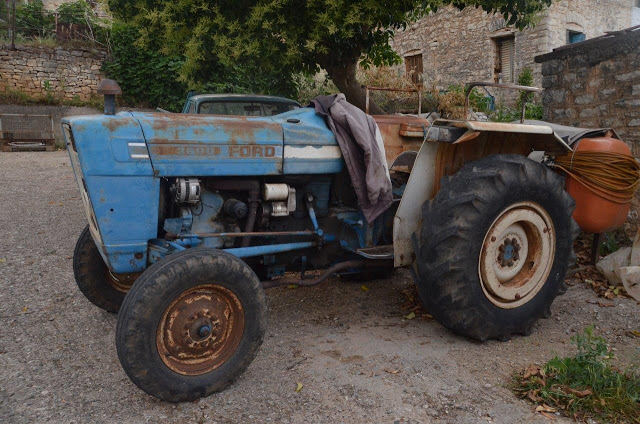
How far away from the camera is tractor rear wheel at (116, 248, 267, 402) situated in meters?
2.38

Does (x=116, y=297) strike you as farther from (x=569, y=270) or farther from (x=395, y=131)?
(x=569, y=270)

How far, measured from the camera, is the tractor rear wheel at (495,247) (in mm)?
3012

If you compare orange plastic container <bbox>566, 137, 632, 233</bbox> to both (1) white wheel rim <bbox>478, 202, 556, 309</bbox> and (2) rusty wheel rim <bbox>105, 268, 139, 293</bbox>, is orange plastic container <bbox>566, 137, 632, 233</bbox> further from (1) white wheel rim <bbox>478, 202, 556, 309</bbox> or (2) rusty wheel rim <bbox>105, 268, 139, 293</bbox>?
(2) rusty wheel rim <bbox>105, 268, 139, 293</bbox>

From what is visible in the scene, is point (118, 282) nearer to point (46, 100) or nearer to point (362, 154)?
point (362, 154)

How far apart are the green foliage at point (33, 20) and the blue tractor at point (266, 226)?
15584mm

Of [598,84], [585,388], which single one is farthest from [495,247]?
[598,84]

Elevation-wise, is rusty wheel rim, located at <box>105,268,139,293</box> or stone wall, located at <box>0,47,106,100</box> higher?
stone wall, located at <box>0,47,106,100</box>

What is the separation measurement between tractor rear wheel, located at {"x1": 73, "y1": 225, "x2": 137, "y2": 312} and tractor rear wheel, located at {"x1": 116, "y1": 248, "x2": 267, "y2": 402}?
108cm

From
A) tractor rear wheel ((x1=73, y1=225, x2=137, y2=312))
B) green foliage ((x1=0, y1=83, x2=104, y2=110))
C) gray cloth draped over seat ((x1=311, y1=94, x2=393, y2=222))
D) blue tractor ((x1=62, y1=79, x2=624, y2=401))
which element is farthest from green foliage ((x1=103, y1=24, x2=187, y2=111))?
gray cloth draped over seat ((x1=311, y1=94, x2=393, y2=222))

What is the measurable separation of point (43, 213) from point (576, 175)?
20.9ft

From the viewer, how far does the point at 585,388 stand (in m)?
2.61

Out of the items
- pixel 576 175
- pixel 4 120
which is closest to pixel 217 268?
pixel 576 175

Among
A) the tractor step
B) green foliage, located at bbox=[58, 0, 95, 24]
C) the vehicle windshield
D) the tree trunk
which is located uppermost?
green foliage, located at bbox=[58, 0, 95, 24]

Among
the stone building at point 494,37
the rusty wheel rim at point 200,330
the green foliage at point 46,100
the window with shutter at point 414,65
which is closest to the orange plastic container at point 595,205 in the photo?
the rusty wheel rim at point 200,330
